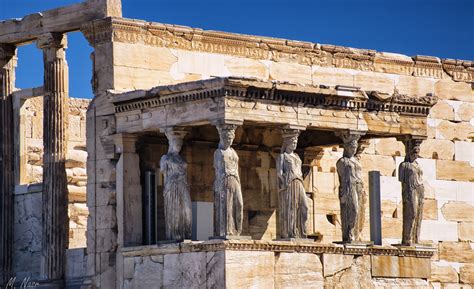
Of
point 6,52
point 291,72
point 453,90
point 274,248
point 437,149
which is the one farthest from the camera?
point 453,90

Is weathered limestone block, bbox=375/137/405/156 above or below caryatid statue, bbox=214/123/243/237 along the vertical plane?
above

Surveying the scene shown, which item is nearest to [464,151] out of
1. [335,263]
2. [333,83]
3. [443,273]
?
[443,273]

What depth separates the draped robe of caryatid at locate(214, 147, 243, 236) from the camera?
22.7 m

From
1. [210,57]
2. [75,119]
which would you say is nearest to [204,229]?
[210,57]

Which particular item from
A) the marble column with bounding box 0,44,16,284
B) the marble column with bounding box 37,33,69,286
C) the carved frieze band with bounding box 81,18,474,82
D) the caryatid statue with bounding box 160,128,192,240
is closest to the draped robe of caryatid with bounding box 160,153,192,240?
the caryatid statue with bounding box 160,128,192,240

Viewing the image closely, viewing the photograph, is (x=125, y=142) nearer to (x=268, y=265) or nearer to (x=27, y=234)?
(x=268, y=265)

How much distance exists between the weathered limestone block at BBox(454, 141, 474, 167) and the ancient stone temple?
0.04m

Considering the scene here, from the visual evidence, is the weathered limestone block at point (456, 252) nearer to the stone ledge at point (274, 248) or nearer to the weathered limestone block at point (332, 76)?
the stone ledge at point (274, 248)

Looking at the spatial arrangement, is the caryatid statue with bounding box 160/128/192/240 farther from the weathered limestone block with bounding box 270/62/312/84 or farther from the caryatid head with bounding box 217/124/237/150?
the weathered limestone block with bounding box 270/62/312/84

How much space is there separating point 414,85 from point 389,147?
1220mm

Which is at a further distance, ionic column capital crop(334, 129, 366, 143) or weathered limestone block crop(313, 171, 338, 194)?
weathered limestone block crop(313, 171, 338, 194)

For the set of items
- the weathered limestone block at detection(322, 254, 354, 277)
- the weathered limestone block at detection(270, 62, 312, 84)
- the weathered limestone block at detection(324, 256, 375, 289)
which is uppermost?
the weathered limestone block at detection(270, 62, 312, 84)

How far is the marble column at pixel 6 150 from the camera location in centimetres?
2691

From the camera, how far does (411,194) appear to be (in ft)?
81.5
